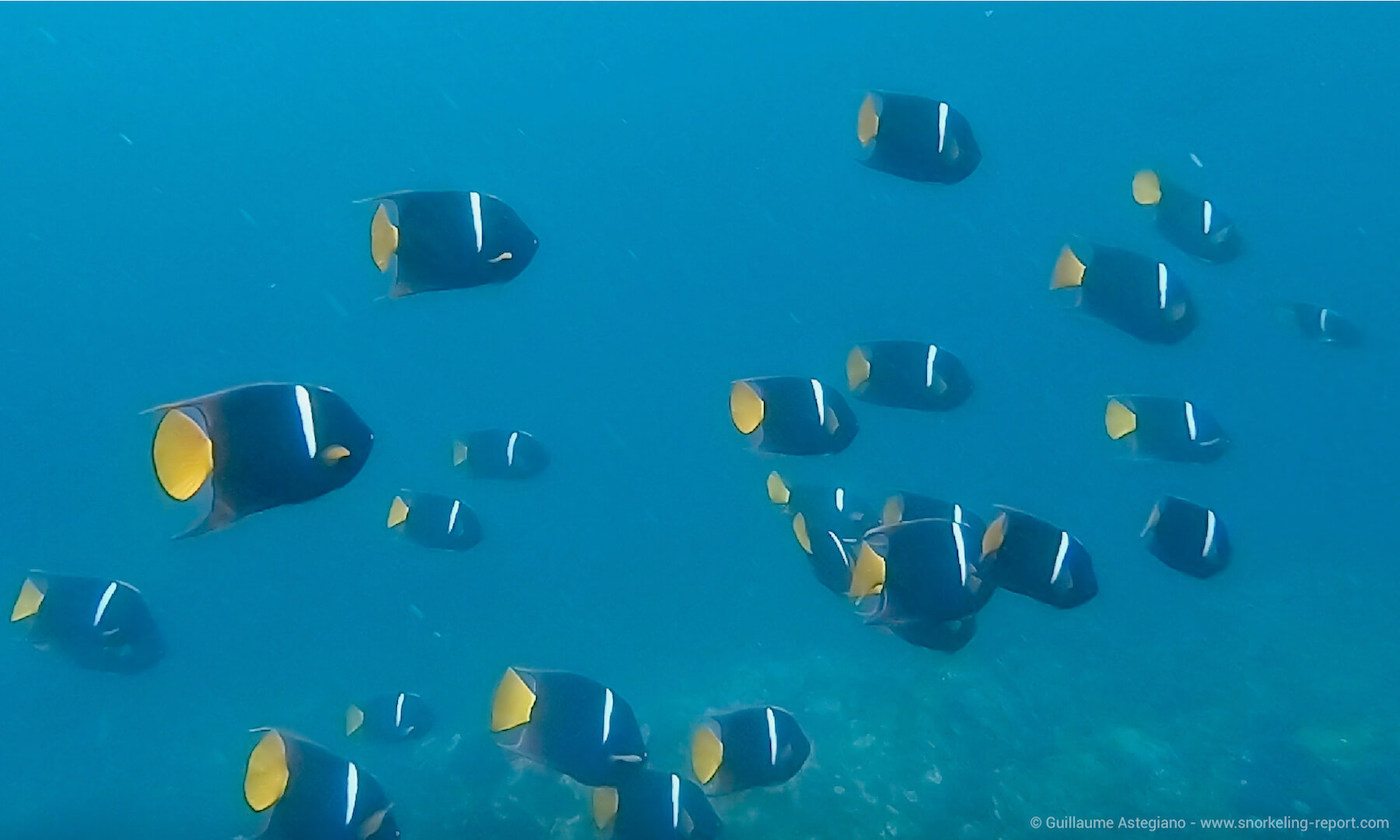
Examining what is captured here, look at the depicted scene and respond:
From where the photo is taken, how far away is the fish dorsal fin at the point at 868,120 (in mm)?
4301

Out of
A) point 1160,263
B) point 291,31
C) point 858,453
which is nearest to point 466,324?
point 858,453

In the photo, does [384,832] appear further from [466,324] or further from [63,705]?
[466,324]

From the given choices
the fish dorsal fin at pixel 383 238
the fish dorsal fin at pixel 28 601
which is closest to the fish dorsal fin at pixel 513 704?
the fish dorsal fin at pixel 383 238

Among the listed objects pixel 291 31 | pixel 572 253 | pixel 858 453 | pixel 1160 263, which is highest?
pixel 1160 263

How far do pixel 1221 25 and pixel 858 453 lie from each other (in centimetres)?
3565

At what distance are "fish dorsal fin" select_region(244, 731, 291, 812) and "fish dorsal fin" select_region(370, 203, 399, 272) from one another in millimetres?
1703

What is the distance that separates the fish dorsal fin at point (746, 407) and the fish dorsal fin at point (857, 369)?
913 mm

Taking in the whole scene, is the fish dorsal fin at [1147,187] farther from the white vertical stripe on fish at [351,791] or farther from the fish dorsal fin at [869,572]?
the white vertical stripe on fish at [351,791]

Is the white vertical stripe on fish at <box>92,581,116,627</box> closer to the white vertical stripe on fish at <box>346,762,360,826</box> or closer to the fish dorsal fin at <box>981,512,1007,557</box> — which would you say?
the white vertical stripe on fish at <box>346,762,360,826</box>

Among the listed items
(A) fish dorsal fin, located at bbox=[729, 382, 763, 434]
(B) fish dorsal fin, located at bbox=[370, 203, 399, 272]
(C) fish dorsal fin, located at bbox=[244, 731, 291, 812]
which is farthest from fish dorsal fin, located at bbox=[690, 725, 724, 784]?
(B) fish dorsal fin, located at bbox=[370, 203, 399, 272]

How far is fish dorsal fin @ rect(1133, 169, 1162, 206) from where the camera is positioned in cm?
544

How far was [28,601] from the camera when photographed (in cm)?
500

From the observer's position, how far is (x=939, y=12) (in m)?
57.2

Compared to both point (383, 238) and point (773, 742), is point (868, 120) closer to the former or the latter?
point (383, 238)
